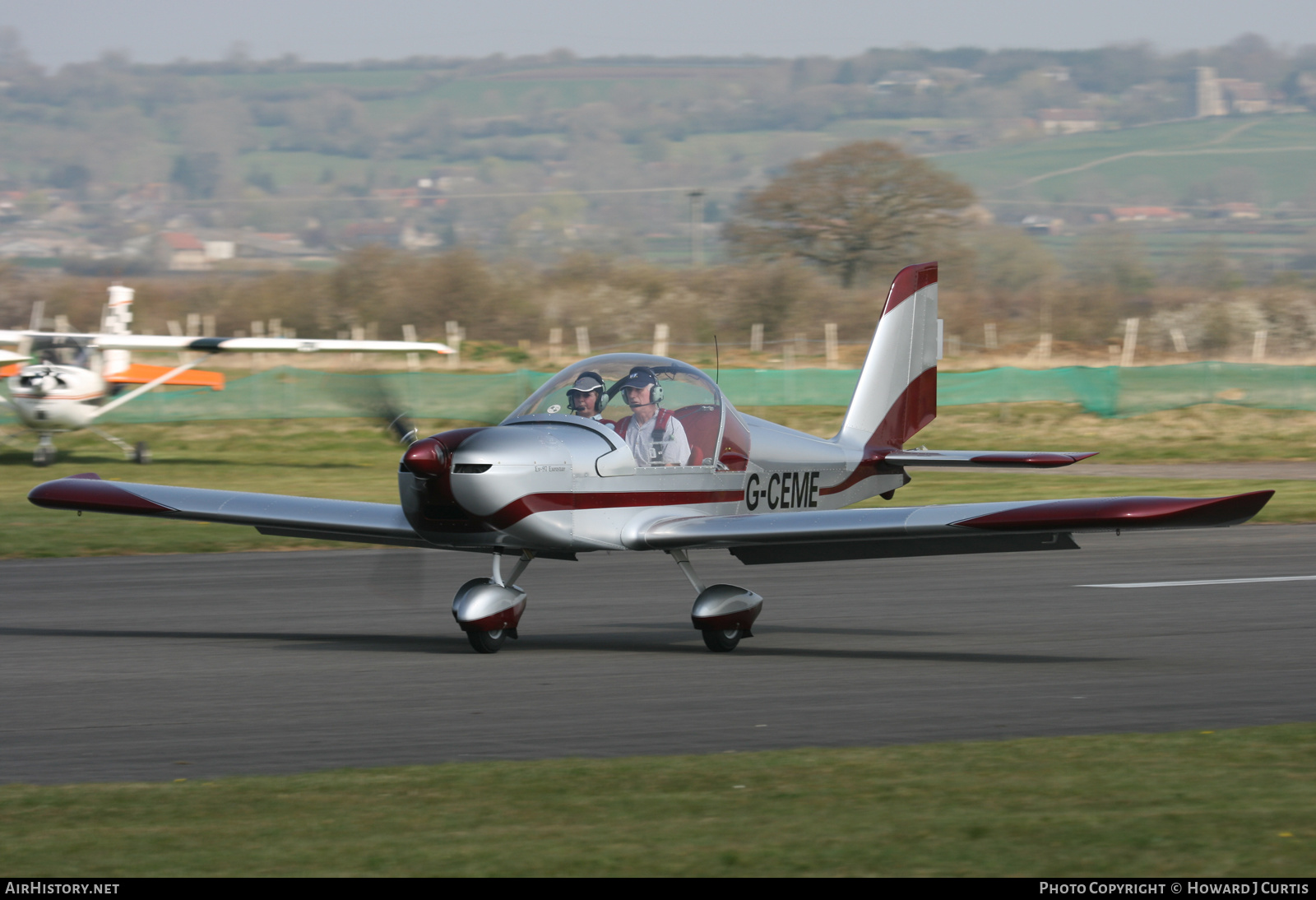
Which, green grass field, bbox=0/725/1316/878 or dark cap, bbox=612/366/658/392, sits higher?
dark cap, bbox=612/366/658/392

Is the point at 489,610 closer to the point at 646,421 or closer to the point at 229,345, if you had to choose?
the point at 646,421

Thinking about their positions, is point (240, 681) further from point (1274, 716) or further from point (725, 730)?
point (1274, 716)

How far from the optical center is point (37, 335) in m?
32.0

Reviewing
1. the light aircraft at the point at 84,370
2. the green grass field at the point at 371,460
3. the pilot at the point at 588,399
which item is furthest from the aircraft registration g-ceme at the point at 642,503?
the light aircraft at the point at 84,370

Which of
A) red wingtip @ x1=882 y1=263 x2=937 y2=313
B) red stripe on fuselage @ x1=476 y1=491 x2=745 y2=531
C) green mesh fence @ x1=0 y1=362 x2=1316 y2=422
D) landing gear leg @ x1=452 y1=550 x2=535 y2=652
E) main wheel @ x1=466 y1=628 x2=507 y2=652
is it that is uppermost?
red wingtip @ x1=882 y1=263 x2=937 y2=313

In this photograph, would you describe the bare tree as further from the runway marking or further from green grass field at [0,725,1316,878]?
green grass field at [0,725,1316,878]

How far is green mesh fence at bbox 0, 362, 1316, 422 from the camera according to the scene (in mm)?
38781

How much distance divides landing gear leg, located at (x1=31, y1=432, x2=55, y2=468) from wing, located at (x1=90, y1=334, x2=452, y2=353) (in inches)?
88.3

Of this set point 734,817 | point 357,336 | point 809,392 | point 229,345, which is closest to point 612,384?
point 734,817

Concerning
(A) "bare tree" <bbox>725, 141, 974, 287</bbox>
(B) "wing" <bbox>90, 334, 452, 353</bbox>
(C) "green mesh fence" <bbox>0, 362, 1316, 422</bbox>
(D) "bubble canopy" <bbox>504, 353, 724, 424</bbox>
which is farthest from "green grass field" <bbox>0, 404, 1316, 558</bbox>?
(A) "bare tree" <bbox>725, 141, 974, 287</bbox>

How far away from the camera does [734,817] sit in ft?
20.7

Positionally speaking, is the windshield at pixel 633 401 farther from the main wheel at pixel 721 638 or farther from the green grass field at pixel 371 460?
the green grass field at pixel 371 460

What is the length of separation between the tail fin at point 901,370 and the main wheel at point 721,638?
10.3 feet

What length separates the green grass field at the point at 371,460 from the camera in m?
21.3
